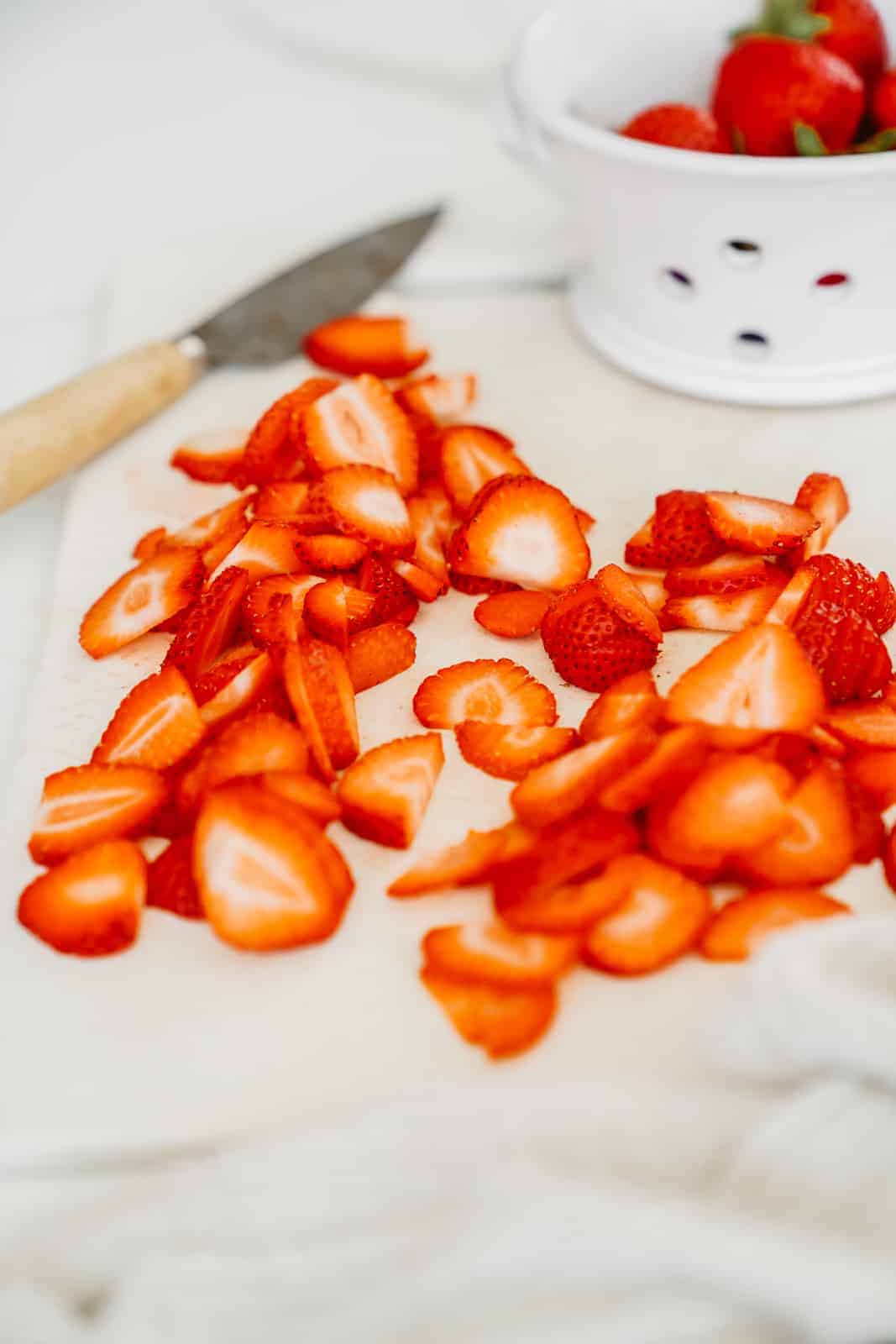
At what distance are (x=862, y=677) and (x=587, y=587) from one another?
162mm

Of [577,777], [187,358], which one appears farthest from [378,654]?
[187,358]

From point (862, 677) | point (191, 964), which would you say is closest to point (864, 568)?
point (862, 677)

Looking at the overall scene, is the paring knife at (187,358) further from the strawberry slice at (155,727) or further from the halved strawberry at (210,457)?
the strawberry slice at (155,727)

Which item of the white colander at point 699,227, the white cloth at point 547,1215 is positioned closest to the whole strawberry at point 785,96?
the white colander at point 699,227

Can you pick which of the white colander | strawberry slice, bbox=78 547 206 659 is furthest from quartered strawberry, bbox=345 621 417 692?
the white colander

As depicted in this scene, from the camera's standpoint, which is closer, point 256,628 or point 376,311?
point 256,628

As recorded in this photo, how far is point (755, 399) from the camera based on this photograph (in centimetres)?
108

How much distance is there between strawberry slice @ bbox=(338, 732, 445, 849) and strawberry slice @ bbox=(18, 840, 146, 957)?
0.38 ft

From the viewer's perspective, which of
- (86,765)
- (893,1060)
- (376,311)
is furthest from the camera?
(376,311)

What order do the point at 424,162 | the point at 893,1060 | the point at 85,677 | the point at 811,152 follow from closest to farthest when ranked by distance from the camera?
the point at 893,1060
the point at 85,677
the point at 811,152
the point at 424,162

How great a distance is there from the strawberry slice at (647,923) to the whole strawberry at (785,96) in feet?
2.12

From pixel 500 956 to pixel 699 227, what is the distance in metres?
0.58

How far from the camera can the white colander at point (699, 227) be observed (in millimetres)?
966

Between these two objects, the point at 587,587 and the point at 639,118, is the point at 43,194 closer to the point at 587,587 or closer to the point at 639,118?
the point at 639,118
